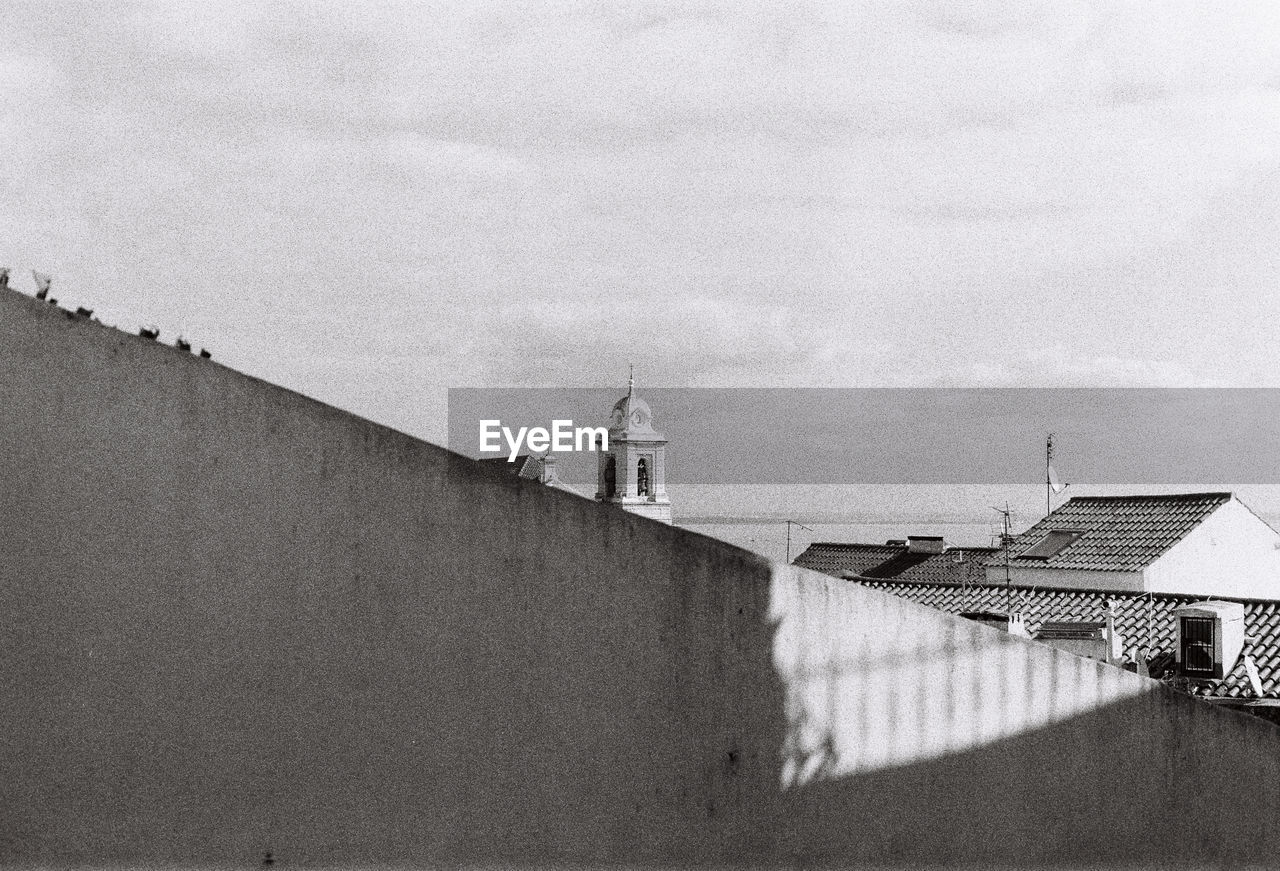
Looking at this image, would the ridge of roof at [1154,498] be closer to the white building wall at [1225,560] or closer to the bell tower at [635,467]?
the white building wall at [1225,560]

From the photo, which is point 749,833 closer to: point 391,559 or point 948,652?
point 948,652

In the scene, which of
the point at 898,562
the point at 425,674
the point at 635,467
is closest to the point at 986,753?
the point at 425,674

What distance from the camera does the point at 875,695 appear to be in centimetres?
470

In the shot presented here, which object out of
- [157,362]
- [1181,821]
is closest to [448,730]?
[157,362]

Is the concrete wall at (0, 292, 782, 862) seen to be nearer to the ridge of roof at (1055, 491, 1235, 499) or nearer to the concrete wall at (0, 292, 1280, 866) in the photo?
the concrete wall at (0, 292, 1280, 866)

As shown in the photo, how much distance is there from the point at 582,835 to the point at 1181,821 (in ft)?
7.76

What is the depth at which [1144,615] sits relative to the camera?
18.4 meters

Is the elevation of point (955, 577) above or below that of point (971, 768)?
above

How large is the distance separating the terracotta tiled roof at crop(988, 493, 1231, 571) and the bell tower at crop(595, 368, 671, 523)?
131 feet

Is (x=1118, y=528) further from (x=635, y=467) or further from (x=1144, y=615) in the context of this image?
(x=635, y=467)

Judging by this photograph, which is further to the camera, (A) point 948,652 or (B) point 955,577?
(B) point 955,577

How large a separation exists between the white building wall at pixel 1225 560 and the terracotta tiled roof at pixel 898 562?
3.45 metres

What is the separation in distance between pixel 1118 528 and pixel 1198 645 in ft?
30.4

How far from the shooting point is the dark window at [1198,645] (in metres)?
16.6
